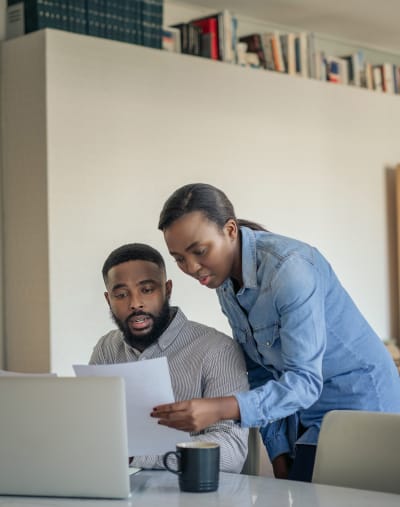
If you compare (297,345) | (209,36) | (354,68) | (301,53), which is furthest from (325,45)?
(297,345)

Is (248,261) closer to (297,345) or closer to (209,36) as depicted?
(297,345)

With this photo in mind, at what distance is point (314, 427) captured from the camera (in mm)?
2334

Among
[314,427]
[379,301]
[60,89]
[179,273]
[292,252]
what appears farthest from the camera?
[379,301]

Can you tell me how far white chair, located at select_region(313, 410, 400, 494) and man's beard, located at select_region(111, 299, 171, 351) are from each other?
50cm

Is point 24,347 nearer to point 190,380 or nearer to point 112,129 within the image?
point 112,129

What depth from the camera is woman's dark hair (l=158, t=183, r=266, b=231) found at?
85.0 inches

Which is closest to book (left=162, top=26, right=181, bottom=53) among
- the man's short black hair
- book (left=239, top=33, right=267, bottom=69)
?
book (left=239, top=33, right=267, bottom=69)

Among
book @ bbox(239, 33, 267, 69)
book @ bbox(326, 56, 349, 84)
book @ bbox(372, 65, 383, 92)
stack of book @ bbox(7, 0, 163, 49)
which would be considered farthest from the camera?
book @ bbox(372, 65, 383, 92)

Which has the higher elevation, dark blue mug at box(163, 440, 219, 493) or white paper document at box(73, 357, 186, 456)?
white paper document at box(73, 357, 186, 456)

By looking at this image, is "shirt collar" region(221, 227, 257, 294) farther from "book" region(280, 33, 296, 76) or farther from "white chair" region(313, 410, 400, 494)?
"book" region(280, 33, 296, 76)

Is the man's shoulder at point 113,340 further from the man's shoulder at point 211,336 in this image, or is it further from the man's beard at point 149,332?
the man's shoulder at point 211,336

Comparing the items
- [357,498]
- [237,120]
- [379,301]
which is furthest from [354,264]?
[357,498]

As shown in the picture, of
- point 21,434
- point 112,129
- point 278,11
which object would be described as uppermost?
point 278,11

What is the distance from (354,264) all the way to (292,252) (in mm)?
4328
